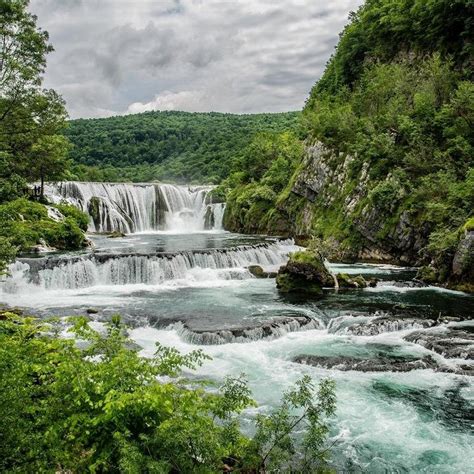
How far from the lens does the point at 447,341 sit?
44.9 ft

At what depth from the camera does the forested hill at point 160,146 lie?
86.0 metres

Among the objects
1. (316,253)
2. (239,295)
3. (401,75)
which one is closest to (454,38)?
(401,75)

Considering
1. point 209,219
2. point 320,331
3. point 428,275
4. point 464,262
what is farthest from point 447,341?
point 209,219

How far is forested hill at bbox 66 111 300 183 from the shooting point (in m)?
86.0

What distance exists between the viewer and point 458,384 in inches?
445

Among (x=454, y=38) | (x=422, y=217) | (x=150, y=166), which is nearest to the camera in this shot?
(x=422, y=217)

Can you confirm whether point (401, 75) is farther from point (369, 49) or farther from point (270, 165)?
point (270, 165)

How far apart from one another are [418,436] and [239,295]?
40.9ft

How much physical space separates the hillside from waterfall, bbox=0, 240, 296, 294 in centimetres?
672

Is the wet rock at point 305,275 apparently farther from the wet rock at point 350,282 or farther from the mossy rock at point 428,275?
the mossy rock at point 428,275

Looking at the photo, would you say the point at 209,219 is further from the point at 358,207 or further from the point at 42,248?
the point at 42,248

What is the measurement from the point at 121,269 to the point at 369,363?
1522 cm

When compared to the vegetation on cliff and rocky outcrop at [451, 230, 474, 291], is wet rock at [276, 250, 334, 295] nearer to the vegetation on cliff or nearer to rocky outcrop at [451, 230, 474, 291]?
rocky outcrop at [451, 230, 474, 291]

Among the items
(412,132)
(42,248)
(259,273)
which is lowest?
(259,273)
